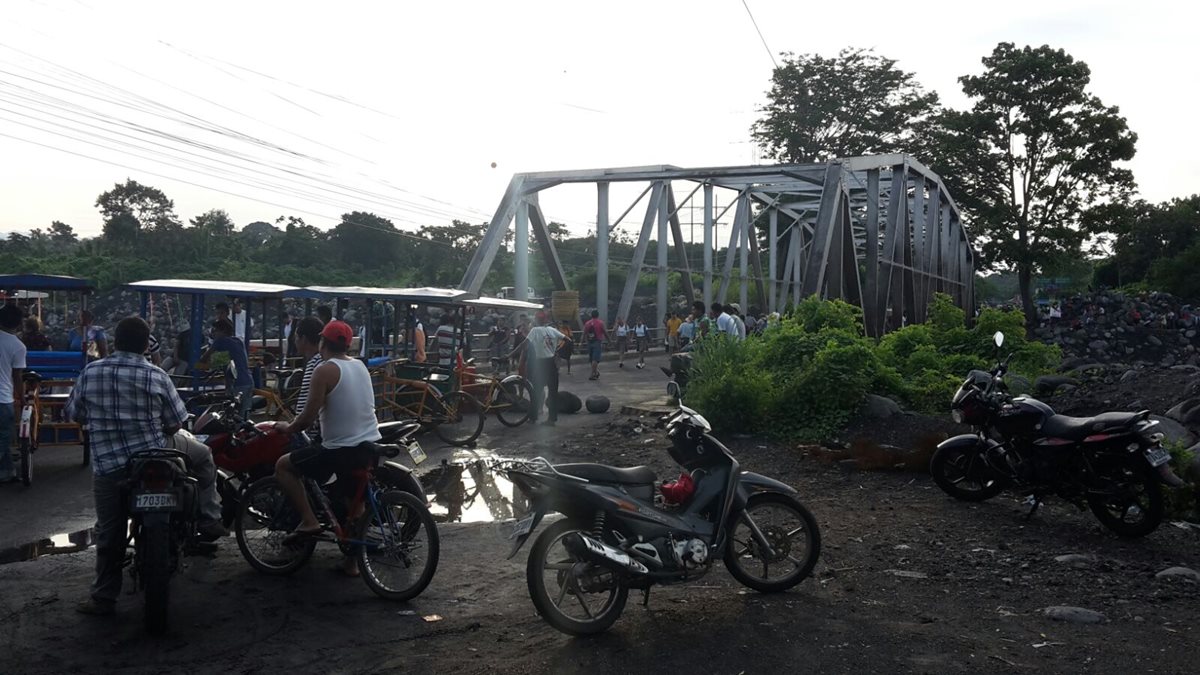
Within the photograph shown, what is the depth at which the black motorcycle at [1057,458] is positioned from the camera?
665 centimetres

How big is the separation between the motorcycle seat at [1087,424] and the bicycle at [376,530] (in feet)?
15.2

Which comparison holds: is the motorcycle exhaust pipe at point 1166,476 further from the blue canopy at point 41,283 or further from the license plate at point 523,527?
the blue canopy at point 41,283

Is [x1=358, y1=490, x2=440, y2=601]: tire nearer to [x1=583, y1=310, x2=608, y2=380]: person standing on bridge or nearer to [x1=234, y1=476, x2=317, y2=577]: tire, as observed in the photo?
[x1=234, y1=476, x2=317, y2=577]: tire

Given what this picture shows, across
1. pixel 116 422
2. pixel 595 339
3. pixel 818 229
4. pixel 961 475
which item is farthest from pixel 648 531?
pixel 595 339

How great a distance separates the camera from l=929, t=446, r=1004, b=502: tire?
779cm

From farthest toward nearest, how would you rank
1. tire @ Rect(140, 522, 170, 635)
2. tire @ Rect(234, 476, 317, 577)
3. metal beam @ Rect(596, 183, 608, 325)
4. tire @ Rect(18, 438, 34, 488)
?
metal beam @ Rect(596, 183, 608, 325)
tire @ Rect(18, 438, 34, 488)
tire @ Rect(234, 476, 317, 577)
tire @ Rect(140, 522, 170, 635)

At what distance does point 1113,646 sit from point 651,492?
7.53 feet

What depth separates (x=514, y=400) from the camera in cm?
1321

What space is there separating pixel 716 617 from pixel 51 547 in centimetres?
462

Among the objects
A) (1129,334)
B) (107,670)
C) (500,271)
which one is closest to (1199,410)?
(107,670)

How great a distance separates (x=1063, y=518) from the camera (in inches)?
289

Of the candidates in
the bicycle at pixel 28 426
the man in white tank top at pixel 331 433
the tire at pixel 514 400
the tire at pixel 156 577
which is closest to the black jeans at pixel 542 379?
the tire at pixel 514 400

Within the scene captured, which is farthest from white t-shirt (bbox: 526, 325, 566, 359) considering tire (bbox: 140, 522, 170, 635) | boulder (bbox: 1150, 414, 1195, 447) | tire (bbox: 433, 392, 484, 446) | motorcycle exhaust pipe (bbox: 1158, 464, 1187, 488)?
tire (bbox: 140, 522, 170, 635)

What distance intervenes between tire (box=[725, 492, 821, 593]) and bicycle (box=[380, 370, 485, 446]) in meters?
6.63
